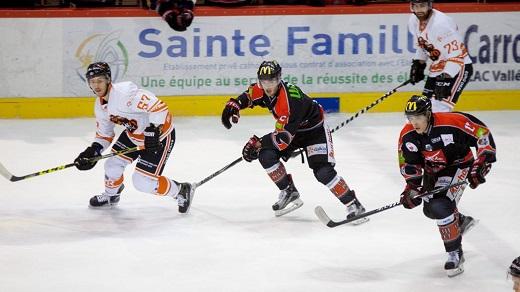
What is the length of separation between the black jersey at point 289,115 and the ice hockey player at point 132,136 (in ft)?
1.93

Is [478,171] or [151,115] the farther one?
[151,115]

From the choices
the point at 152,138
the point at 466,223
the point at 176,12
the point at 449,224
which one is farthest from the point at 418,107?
the point at 176,12

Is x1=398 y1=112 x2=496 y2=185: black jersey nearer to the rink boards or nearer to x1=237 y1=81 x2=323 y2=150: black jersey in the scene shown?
x1=237 y1=81 x2=323 y2=150: black jersey

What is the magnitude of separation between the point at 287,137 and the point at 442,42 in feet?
6.28

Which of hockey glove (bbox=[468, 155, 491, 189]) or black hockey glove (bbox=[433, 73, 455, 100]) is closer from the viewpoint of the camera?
hockey glove (bbox=[468, 155, 491, 189])

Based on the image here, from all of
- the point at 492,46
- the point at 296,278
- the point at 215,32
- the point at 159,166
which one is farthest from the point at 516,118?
the point at 296,278

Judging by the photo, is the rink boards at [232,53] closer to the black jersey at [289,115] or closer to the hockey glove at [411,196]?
the black jersey at [289,115]

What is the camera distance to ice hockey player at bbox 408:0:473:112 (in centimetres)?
748

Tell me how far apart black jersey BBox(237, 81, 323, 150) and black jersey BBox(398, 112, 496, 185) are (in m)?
0.91

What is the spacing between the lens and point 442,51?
757 cm

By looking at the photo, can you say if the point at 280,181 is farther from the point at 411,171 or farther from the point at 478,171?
the point at 478,171

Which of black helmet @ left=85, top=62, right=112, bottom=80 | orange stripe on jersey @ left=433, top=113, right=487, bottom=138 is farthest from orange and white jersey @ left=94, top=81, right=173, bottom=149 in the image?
orange stripe on jersey @ left=433, top=113, right=487, bottom=138

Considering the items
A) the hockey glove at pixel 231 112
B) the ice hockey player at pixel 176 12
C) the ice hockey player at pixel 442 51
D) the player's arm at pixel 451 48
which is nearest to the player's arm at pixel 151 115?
the hockey glove at pixel 231 112

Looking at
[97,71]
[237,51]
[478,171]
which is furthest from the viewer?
[237,51]
